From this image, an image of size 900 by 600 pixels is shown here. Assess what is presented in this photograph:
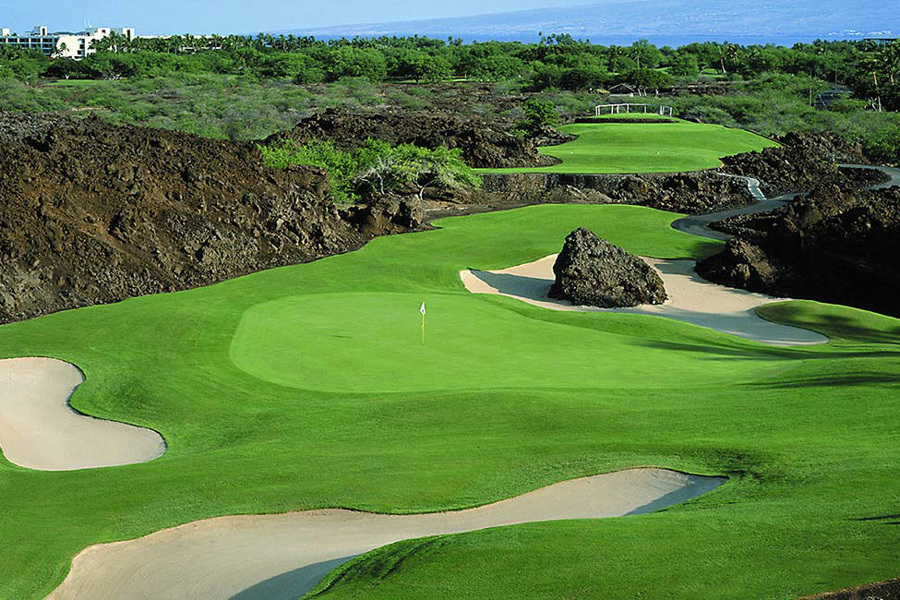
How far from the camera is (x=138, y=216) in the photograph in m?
38.6

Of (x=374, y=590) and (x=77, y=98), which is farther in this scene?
(x=77, y=98)

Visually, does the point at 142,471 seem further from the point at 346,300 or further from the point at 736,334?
the point at 736,334

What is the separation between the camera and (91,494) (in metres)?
A: 15.0

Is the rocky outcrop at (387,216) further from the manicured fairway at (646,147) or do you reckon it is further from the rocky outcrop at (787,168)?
the rocky outcrop at (787,168)

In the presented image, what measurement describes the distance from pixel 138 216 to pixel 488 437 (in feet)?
82.4

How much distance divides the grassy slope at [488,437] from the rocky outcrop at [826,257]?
19.7 feet

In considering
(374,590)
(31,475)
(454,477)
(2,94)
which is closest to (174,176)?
(31,475)

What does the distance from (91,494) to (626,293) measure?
24522mm

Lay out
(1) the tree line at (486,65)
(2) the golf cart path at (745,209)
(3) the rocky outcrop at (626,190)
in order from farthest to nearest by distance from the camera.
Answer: (1) the tree line at (486,65) < (3) the rocky outcrop at (626,190) < (2) the golf cart path at (745,209)

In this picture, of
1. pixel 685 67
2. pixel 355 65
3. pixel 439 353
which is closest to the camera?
pixel 439 353

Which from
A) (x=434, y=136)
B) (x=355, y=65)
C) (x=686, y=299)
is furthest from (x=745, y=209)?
(x=355, y=65)

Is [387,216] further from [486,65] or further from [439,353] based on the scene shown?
[486,65]

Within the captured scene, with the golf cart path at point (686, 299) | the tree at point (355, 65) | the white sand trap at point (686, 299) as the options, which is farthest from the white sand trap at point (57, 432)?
the tree at point (355, 65)

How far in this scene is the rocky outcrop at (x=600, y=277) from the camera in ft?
119
